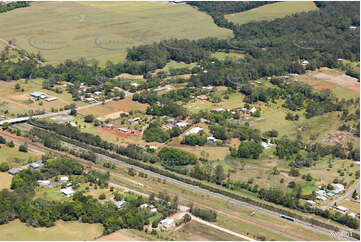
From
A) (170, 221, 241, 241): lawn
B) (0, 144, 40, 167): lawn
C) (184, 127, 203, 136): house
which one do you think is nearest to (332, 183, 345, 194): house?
(170, 221, 241, 241): lawn

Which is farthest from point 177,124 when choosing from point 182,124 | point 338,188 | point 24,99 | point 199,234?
point 199,234

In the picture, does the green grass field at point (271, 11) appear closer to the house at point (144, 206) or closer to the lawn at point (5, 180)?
the lawn at point (5, 180)

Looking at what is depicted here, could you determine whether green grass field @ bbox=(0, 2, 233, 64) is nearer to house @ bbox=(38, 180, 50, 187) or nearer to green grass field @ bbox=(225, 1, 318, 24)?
green grass field @ bbox=(225, 1, 318, 24)

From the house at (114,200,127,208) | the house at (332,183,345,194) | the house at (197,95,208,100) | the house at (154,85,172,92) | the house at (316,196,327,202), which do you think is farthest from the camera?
the house at (154,85,172,92)

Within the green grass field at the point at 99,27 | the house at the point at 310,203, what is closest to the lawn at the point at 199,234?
the house at the point at 310,203

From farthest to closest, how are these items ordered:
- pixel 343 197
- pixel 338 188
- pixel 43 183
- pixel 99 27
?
pixel 99 27 → pixel 338 188 → pixel 343 197 → pixel 43 183

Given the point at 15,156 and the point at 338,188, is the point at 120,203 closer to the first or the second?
the point at 15,156
